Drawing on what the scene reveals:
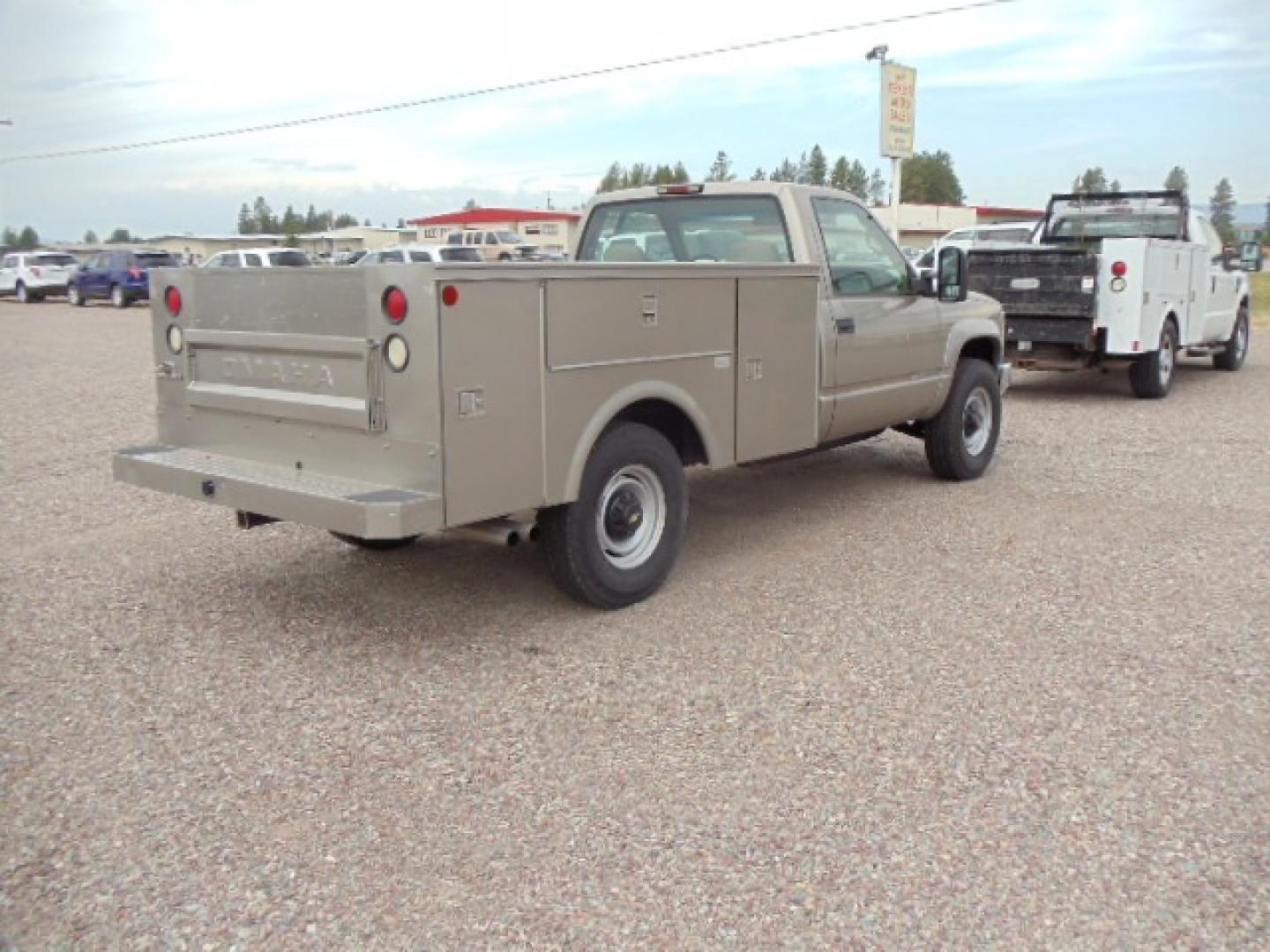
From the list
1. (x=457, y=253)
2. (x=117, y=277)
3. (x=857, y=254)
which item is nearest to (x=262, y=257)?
(x=457, y=253)

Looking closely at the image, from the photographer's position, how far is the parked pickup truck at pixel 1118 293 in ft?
41.3

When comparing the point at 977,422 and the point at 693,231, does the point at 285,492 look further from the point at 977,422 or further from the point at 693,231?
the point at 977,422

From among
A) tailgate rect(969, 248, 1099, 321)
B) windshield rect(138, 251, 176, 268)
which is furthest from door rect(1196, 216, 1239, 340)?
windshield rect(138, 251, 176, 268)

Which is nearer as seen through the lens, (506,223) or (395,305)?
(395,305)

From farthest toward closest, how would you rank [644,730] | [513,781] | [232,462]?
[232,462]
[644,730]
[513,781]

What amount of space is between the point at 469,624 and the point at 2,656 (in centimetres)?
194

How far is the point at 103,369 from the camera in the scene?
54.2 feet

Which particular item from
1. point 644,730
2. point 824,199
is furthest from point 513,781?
point 824,199

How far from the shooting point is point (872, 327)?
7.03 meters

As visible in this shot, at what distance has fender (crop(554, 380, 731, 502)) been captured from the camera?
5004 mm

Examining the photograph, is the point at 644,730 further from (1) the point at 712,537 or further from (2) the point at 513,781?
(1) the point at 712,537

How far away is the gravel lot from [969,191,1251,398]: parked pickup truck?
222 inches

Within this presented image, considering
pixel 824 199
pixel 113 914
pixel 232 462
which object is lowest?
pixel 113 914

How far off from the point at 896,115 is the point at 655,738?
1045 inches
